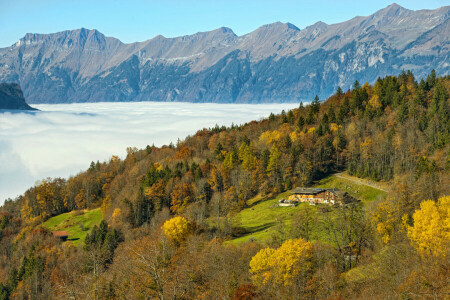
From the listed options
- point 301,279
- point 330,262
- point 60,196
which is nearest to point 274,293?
point 301,279

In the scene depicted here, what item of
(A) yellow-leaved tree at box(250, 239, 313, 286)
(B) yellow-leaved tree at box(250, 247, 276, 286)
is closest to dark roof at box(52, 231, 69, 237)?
(B) yellow-leaved tree at box(250, 247, 276, 286)

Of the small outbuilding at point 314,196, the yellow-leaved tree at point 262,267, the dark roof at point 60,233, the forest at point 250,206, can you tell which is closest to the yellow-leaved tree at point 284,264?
the yellow-leaved tree at point 262,267

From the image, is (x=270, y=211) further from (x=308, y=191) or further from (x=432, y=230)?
(x=432, y=230)

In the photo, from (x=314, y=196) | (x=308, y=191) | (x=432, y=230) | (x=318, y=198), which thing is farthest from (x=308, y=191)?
(x=432, y=230)

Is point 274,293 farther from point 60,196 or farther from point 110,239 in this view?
point 60,196

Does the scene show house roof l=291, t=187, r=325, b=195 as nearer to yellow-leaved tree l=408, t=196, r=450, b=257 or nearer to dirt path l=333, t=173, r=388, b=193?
dirt path l=333, t=173, r=388, b=193
